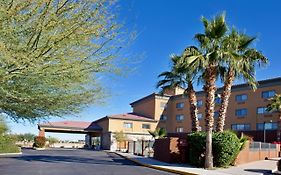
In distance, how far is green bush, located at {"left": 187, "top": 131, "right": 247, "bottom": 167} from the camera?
24406 mm

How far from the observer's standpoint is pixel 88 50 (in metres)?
5.94

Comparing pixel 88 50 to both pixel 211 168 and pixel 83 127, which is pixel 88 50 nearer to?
pixel 211 168

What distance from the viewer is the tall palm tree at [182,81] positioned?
2805cm

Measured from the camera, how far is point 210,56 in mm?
24547

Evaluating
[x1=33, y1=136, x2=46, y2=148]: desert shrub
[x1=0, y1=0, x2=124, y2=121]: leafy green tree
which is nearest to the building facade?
[x1=33, y1=136, x2=46, y2=148]: desert shrub

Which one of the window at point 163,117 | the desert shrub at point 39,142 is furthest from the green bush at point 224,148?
the window at point 163,117

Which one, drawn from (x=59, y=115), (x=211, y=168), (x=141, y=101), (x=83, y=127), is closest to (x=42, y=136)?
(x=83, y=127)

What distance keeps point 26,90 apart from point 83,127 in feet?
212

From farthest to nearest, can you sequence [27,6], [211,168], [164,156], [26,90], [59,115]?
[164,156] < [211,168] < [59,115] < [26,90] < [27,6]

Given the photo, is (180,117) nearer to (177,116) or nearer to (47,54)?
(177,116)

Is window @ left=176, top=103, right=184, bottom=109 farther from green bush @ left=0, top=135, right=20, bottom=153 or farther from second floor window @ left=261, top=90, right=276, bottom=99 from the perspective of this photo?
green bush @ left=0, top=135, right=20, bottom=153

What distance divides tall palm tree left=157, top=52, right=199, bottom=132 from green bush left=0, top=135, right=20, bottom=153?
1790 cm

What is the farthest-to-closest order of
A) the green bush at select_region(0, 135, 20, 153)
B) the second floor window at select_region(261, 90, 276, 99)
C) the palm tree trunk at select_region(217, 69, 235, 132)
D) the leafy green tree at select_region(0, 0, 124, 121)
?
the second floor window at select_region(261, 90, 276, 99), the green bush at select_region(0, 135, 20, 153), the palm tree trunk at select_region(217, 69, 235, 132), the leafy green tree at select_region(0, 0, 124, 121)

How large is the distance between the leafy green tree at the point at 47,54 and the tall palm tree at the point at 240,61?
1968 cm
